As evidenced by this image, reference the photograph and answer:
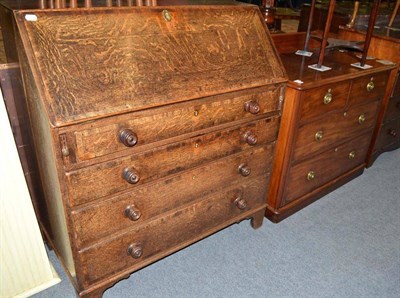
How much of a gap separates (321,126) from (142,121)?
1188 millimetres

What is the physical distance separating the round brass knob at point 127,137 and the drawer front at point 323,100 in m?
0.97

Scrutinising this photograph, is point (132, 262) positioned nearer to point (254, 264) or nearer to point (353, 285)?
point (254, 264)

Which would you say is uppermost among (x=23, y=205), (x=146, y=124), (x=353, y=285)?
(x=146, y=124)

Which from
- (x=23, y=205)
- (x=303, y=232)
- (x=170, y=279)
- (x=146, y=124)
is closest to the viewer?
(x=146, y=124)

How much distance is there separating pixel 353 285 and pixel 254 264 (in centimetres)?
49

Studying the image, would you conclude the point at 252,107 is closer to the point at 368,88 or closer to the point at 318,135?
the point at 318,135

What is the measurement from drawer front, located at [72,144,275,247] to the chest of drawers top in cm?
36

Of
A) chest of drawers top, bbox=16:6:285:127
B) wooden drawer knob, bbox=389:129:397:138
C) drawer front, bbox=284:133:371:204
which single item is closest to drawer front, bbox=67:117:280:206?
chest of drawers top, bbox=16:6:285:127

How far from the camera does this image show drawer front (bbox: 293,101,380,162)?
1.99 metres

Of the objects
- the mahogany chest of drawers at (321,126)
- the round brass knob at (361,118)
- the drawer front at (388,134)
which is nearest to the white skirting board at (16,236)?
the mahogany chest of drawers at (321,126)

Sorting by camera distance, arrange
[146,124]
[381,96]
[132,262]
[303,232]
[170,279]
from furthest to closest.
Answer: [381,96] → [303,232] → [170,279] → [132,262] → [146,124]

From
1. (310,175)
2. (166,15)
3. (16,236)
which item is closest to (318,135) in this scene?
(310,175)

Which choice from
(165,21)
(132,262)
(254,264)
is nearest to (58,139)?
(165,21)

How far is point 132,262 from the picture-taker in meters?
1.56
